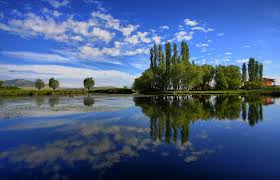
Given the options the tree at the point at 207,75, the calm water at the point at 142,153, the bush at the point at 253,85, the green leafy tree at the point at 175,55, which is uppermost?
the green leafy tree at the point at 175,55

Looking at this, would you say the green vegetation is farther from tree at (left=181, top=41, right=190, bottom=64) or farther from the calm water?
the calm water

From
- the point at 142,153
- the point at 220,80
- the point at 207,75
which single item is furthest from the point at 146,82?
the point at 142,153

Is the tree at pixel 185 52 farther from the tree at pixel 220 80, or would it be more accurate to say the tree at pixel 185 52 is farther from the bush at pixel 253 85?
the bush at pixel 253 85

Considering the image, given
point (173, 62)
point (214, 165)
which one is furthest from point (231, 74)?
point (214, 165)

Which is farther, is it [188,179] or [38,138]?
[38,138]

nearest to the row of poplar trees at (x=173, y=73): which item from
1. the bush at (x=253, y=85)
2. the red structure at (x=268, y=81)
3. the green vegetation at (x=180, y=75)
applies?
the green vegetation at (x=180, y=75)

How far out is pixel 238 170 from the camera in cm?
882

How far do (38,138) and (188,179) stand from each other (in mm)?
11075

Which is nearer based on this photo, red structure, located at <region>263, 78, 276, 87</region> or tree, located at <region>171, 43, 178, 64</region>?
tree, located at <region>171, 43, 178, 64</region>

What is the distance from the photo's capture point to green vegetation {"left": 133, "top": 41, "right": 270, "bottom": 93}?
8862cm

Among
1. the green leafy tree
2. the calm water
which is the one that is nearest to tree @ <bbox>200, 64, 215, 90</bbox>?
the green leafy tree

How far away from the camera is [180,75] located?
85125 mm

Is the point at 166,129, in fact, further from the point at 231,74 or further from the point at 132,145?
the point at 231,74

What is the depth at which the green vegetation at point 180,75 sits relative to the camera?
3489 inches
